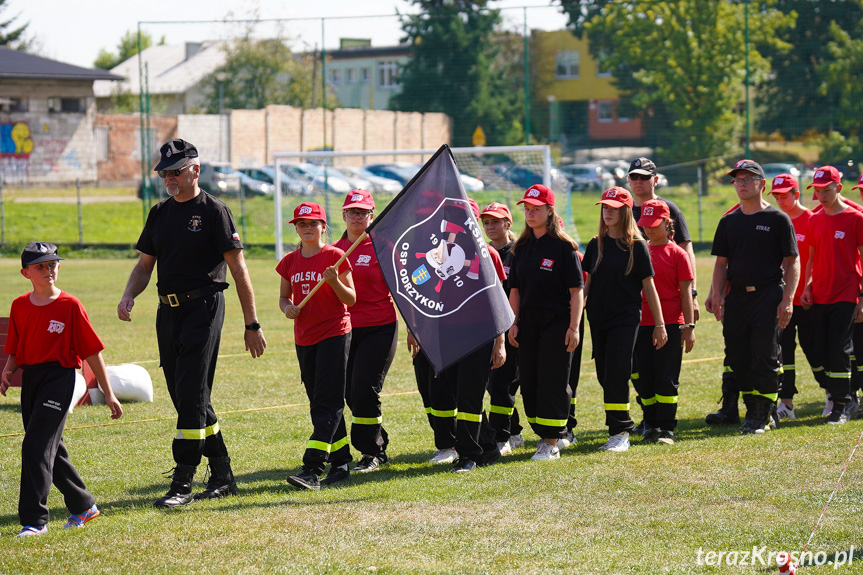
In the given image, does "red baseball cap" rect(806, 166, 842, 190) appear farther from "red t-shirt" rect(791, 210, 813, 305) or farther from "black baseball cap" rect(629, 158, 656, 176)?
"black baseball cap" rect(629, 158, 656, 176)

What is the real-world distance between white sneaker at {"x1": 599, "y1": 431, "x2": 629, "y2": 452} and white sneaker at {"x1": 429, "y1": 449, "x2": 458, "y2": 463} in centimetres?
114

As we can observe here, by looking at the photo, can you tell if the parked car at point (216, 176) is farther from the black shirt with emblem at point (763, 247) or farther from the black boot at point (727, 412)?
the black shirt with emblem at point (763, 247)

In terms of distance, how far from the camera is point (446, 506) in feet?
20.9

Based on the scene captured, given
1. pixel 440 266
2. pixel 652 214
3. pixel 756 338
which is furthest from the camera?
pixel 756 338

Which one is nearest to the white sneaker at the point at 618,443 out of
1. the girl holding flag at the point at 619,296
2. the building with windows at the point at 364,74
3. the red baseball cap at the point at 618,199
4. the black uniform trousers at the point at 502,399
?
the girl holding flag at the point at 619,296

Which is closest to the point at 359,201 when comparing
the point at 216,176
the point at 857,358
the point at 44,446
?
the point at 44,446

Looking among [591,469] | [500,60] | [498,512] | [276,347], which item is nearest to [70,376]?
[498,512]

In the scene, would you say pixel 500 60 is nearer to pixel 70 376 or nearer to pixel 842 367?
pixel 842 367

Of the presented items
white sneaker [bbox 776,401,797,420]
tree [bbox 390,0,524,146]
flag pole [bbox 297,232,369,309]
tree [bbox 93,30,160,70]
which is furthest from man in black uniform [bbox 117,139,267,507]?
tree [bbox 93,30,160,70]

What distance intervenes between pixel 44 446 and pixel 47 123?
42.2m

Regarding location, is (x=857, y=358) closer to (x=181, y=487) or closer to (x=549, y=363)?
(x=549, y=363)

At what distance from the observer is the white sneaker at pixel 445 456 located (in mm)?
7695

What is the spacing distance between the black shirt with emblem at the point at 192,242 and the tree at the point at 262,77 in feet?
82.6

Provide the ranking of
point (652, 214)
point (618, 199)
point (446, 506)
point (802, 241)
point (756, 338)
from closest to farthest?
point (446, 506) < point (618, 199) < point (652, 214) < point (756, 338) < point (802, 241)
